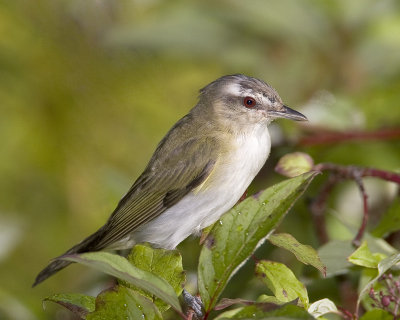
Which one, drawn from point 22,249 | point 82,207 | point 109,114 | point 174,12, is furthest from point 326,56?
point 22,249

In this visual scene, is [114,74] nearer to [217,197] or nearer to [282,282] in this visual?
[217,197]

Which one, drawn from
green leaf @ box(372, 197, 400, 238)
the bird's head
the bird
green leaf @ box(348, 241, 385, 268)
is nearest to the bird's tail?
the bird

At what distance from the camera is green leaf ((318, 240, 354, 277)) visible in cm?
233

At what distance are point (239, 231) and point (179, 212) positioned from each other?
143 centimetres

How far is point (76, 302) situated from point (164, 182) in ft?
4.30

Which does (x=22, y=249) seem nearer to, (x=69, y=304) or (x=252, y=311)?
(x=69, y=304)

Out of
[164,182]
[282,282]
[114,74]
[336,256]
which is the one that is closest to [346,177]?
[336,256]

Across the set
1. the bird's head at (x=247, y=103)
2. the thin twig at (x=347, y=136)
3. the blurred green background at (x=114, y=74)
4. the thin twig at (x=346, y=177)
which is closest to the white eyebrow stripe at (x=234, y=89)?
the bird's head at (x=247, y=103)

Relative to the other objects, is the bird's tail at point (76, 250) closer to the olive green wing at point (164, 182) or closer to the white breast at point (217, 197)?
the olive green wing at point (164, 182)

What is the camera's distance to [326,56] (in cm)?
479

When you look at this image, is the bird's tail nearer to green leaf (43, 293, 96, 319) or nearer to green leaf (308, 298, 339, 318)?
green leaf (43, 293, 96, 319)

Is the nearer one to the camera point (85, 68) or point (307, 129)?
point (307, 129)

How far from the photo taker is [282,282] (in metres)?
1.99

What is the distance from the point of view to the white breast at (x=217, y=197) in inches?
121
